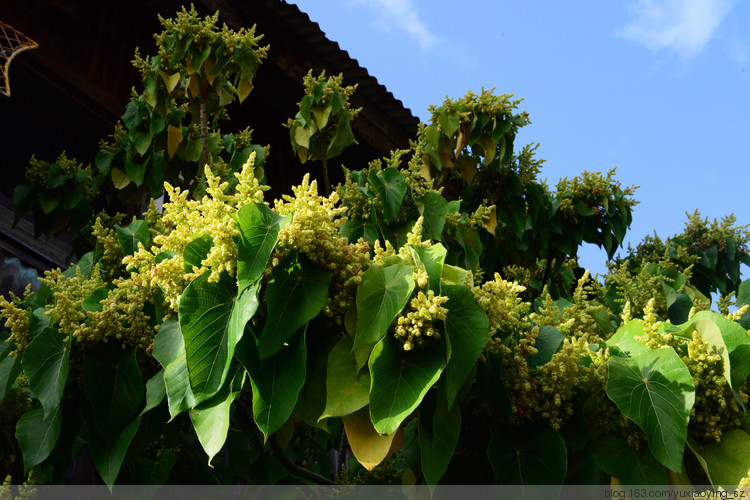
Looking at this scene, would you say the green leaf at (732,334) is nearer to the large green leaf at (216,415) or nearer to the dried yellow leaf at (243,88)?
the large green leaf at (216,415)

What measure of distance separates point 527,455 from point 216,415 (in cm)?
91

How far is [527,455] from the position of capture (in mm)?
2230

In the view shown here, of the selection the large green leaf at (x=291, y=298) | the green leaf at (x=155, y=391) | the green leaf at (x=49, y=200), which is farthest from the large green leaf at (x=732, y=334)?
the green leaf at (x=49, y=200)

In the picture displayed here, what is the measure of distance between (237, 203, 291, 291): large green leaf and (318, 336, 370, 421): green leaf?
317 mm

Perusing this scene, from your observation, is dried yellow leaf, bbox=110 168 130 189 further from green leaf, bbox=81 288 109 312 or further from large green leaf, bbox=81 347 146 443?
large green leaf, bbox=81 347 146 443

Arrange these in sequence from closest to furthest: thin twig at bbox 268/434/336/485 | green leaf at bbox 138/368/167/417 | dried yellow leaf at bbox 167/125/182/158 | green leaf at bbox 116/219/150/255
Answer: green leaf at bbox 138/368/167/417, thin twig at bbox 268/434/336/485, green leaf at bbox 116/219/150/255, dried yellow leaf at bbox 167/125/182/158

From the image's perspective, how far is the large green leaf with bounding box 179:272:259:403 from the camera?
1.96m

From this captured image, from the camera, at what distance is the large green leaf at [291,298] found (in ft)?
6.52

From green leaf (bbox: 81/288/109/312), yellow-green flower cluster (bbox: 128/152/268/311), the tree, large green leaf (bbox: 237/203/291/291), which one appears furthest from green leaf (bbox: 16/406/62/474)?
large green leaf (bbox: 237/203/291/291)

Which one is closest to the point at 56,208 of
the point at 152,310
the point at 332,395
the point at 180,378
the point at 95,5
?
the point at 95,5

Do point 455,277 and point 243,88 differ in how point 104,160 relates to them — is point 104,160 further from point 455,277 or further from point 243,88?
point 455,277

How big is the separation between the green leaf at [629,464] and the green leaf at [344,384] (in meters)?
0.76

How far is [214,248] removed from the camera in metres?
2.03

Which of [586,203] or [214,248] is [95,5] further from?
[214,248]
